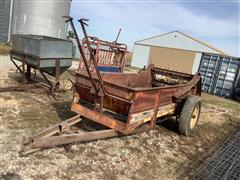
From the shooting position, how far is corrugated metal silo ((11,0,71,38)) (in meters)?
17.3

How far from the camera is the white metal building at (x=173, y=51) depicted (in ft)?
71.8

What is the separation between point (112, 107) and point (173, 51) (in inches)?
773

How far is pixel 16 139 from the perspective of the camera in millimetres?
4199


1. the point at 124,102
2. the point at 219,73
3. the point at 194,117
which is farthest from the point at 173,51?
the point at 124,102

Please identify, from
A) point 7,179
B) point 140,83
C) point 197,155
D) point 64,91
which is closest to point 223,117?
point 140,83

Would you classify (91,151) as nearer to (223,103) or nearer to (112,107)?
(112,107)

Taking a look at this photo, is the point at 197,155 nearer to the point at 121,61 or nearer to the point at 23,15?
the point at 121,61

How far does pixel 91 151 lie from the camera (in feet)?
13.8

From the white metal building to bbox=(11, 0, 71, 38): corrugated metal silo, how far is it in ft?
31.1

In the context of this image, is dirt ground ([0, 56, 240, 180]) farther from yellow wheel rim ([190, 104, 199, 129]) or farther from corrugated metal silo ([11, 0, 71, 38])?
corrugated metal silo ([11, 0, 71, 38])

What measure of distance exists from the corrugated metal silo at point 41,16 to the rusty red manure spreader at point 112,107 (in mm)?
13458

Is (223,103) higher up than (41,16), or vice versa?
(41,16)

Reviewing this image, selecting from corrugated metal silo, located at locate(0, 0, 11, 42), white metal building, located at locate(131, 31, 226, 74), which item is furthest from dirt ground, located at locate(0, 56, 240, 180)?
white metal building, located at locate(131, 31, 226, 74)

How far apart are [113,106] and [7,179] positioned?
2.06m
